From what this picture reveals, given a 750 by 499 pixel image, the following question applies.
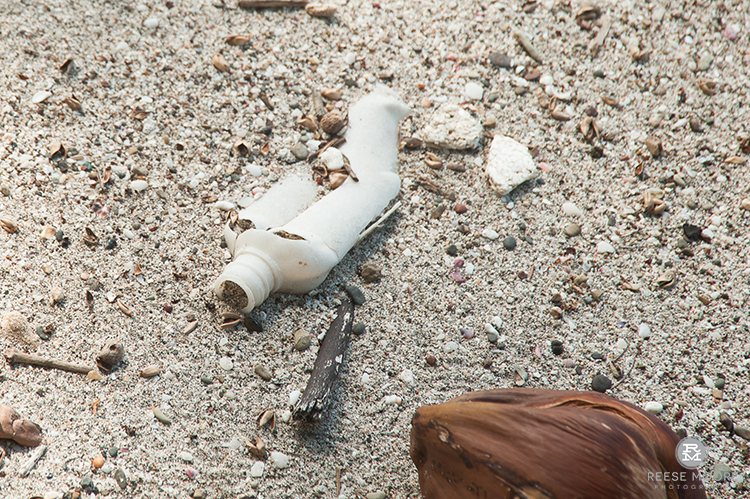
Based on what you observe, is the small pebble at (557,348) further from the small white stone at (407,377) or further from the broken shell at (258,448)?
the broken shell at (258,448)

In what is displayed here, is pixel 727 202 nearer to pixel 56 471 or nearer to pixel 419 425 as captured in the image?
pixel 419 425

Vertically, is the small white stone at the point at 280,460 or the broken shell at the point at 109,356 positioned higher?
the broken shell at the point at 109,356

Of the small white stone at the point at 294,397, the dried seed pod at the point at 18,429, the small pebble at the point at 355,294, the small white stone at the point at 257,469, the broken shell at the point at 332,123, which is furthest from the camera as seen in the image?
the broken shell at the point at 332,123

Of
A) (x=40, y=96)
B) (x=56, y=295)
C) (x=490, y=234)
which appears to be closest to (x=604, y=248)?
(x=490, y=234)

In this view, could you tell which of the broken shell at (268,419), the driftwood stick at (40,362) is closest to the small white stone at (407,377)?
the broken shell at (268,419)

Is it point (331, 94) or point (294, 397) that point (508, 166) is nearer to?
point (331, 94)
